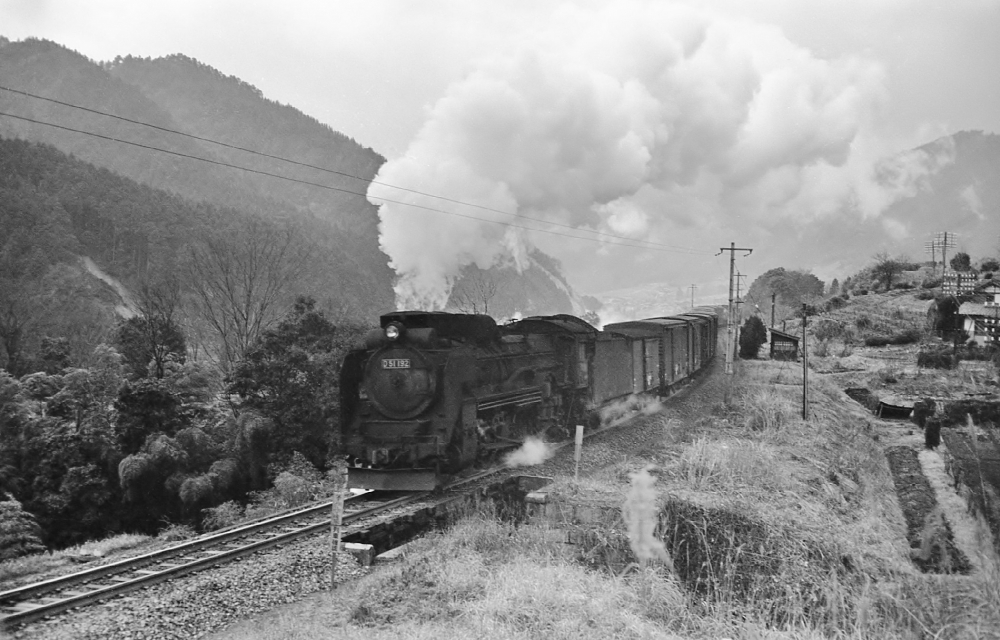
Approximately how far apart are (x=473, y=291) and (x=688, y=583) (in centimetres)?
2535

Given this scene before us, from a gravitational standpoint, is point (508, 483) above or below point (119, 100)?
below

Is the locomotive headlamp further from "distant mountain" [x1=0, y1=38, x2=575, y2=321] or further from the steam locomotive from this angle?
"distant mountain" [x1=0, y1=38, x2=575, y2=321]

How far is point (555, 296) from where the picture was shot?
63.0m

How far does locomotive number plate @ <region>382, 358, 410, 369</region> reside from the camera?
10734mm

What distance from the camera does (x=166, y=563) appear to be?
8031mm

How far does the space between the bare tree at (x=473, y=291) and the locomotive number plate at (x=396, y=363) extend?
17.0 metres

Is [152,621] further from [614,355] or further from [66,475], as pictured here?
[66,475]

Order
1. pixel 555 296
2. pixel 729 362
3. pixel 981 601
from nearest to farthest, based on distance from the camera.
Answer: pixel 981 601
pixel 729 362
pixel 555 296

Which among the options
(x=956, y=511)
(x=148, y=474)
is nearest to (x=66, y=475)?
(x=148, y=474)

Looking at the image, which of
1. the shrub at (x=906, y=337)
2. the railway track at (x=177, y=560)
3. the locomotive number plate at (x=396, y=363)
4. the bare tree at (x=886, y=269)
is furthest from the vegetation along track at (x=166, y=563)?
the bare tree at (x=886, y=269)

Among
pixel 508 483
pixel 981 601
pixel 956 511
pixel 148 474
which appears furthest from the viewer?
pixel 148 474

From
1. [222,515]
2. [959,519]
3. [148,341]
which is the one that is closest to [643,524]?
[959,519]

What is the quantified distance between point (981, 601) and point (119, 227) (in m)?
61.3

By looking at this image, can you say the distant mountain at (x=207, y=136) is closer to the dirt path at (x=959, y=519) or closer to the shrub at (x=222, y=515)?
the shrub at (x=222, y=515)
